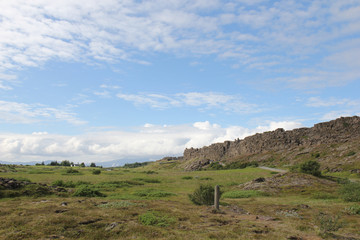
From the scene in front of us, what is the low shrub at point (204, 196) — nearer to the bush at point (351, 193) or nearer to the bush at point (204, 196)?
the bush at point (204, 196)

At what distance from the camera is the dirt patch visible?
2998cm

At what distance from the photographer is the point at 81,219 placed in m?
13.6

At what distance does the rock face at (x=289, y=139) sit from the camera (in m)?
85.9

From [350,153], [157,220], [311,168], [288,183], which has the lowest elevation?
[157,220]

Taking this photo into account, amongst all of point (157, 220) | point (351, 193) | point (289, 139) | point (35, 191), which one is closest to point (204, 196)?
point (157, 220)

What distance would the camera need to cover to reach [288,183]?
3186 cm

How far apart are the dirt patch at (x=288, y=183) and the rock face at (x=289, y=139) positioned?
182ft

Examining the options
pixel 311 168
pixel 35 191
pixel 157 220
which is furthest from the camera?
pixel 311 168

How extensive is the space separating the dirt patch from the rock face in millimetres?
55611

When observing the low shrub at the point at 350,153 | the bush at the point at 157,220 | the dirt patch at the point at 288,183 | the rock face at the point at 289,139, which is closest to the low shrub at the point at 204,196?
the bush at the point at 157,220

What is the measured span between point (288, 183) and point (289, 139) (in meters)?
81.9

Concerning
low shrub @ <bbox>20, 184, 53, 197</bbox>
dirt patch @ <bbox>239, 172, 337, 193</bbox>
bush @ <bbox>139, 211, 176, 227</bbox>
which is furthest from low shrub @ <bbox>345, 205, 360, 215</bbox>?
low shrub @ <bbox>20, 184, 53, 197</bbox>

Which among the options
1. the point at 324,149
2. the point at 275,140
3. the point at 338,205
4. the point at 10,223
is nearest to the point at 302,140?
the point at 275,140

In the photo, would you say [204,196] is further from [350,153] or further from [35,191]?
[350,153]
